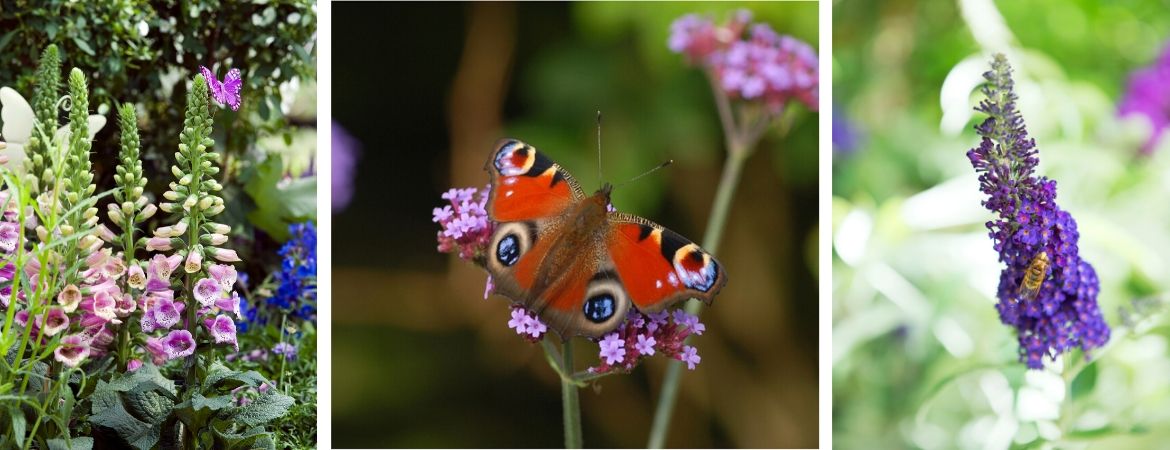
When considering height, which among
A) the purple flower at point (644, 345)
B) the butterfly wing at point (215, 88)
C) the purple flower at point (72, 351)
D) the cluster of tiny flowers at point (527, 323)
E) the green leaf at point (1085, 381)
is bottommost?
the green leaf at point (1085, 381)

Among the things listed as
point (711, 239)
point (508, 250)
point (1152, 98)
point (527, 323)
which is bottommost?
point (527, 323)

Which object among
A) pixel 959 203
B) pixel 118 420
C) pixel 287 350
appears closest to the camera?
pixel 118 420

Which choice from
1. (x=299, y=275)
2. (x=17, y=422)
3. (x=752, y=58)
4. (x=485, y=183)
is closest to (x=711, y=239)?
(x=752, y=58)

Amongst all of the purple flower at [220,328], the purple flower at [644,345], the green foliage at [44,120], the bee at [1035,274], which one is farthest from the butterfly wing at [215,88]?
the bee at [1035,274]

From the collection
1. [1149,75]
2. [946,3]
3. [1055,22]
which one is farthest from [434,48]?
[1149,75]

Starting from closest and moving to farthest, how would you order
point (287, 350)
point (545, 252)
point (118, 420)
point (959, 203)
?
point (118, 420)
point (545, 252)
point (287, 350)
point (959, 203)

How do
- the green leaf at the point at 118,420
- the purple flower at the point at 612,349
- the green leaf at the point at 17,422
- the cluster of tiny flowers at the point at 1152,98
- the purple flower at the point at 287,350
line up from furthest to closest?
1. the cluster of tiny flowers at the point at 1152,98
2. the purple flower at the point at 287,350
3. the purple flower at the point at 612,349
4. the green leaf at the point at 118,420
5. the green leaf at the point at 17,422

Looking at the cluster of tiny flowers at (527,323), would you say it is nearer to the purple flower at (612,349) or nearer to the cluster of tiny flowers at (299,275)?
the purple flower at (612,349)

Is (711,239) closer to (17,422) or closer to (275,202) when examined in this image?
(275,202)
